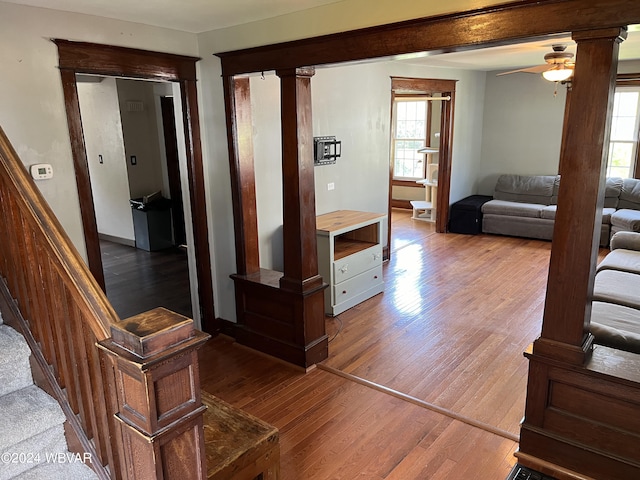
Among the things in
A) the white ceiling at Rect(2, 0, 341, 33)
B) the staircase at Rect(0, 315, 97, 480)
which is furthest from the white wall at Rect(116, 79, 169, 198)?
the staircase at Rect(0, 315, 97, 480)

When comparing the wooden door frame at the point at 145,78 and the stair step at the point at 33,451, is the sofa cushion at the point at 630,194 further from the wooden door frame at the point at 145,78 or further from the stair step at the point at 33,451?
the stair step at the point at 33,451

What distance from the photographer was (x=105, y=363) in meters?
1.31

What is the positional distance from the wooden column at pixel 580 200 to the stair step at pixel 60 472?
2.08 m

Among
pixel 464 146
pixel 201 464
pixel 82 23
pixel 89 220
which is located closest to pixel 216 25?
pixel 82 23

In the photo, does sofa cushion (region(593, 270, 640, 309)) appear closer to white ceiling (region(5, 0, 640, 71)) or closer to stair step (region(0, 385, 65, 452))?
white ceiling (region(5, 0, 640, 71))

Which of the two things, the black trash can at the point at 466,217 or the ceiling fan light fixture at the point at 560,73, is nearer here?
the ceiling fan light fixture at the point at 560,73

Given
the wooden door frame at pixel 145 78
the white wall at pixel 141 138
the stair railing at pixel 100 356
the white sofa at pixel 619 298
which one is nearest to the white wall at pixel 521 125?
the white sofa at pixel 619 298

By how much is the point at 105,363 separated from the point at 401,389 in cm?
236

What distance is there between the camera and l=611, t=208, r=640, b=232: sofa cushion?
6.04 m

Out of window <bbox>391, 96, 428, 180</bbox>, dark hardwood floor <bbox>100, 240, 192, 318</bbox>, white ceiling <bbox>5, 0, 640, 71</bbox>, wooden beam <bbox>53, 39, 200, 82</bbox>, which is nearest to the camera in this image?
white ceiling <bbox>5, 0, 640, 71</bbox>

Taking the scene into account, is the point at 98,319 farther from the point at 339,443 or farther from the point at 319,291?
the point at 319,291

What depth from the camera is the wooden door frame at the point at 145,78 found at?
9.66ft

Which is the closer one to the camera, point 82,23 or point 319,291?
point 82,23

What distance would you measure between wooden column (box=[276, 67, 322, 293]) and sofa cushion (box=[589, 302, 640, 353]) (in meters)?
1.85
